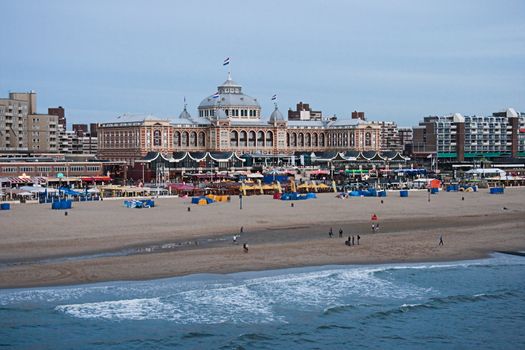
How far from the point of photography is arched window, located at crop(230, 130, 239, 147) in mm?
144325

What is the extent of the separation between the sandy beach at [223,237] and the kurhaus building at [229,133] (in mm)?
54196

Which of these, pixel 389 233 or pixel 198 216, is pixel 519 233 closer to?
pixel 389 233

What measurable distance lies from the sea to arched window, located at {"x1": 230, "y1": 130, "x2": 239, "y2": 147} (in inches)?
3971

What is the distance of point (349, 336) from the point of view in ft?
108

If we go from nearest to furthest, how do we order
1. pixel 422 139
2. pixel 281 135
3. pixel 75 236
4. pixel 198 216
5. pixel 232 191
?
1. pixel 75 236
2. pixel 198 216
3. pixel 232 191
4. pixel 281 135
5. pixel 422 139

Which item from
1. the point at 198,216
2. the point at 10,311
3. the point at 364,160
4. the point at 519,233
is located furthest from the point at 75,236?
the point at 364,160

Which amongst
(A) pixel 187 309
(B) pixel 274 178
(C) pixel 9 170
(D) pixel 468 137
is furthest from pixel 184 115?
(A) pixel 187 309

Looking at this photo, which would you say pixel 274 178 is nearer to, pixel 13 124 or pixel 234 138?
pixel 234 138

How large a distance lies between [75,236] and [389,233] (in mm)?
22488

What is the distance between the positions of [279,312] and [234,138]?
110 meters

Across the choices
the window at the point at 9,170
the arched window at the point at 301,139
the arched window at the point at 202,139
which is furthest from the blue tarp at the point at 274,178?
the arched window at the point at 301,139

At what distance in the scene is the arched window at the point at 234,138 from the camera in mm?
144325

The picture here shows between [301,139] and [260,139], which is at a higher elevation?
[301,139]

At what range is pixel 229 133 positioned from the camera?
143625mm
